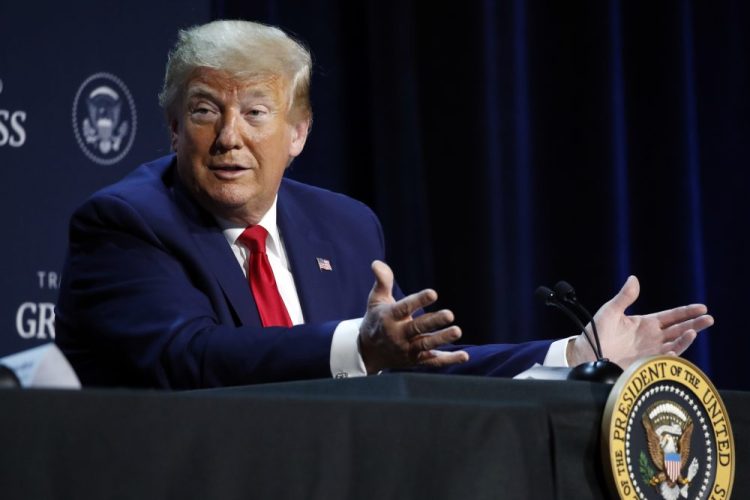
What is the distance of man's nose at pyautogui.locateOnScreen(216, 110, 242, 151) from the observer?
Answer: 2.58 metres

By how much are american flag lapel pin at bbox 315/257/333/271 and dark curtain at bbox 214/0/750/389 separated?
138 centimetres

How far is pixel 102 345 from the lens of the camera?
7.89 ft

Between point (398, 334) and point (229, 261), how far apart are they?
2.66ft

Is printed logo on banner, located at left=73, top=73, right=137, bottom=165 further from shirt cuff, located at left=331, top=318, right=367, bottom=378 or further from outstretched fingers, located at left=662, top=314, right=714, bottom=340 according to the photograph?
outstretched fingers, located at left=662, top=314, right=714, bottom=340

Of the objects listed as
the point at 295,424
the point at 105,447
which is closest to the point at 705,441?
the point at 295,424

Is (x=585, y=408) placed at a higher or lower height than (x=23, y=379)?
lower

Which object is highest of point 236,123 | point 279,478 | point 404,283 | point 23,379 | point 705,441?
point 236,123

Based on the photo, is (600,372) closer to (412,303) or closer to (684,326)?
(412,303)

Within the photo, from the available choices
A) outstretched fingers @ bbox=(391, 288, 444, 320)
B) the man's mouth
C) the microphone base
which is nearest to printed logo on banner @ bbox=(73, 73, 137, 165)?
the man's mouth

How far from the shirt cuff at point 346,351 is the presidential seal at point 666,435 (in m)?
0.50

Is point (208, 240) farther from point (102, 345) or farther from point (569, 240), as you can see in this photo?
point (569, 240)

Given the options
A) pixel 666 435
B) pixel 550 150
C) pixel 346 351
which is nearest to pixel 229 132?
pixel 346 351

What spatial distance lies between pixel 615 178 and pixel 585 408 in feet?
9.69

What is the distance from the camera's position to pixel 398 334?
1754 mm
